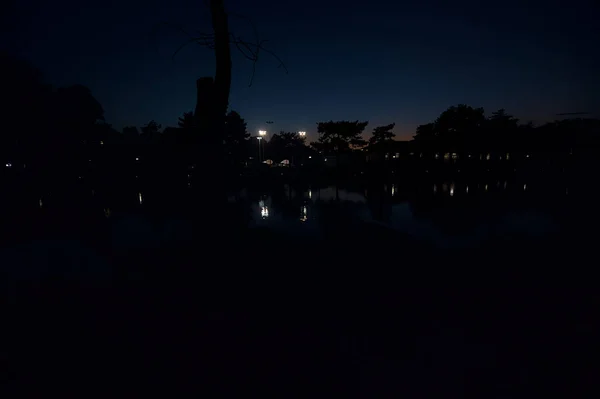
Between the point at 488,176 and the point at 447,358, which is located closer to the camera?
the point at 447,358

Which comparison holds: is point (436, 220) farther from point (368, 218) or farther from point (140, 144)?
point (140, 144)

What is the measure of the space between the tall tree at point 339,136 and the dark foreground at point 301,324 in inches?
1865

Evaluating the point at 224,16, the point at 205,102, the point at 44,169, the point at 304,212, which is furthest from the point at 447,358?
the point at 44,169

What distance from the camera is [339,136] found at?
53250 millimetres

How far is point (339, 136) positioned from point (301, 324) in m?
51.6

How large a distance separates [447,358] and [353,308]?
1372mm

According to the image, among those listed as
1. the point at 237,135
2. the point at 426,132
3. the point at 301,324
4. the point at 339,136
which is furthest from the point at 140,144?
the point at 426,132

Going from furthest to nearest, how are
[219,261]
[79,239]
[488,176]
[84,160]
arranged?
[488,176], [84,160], [79,239], [219,261]

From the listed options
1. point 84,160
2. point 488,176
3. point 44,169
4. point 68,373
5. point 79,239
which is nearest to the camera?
point 68,373

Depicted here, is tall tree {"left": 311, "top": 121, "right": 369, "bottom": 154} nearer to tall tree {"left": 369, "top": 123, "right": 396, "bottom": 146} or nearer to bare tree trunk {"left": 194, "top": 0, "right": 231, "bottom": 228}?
tall tree {"left": 369, "top": 123, "right": 396, "bottom": 146}

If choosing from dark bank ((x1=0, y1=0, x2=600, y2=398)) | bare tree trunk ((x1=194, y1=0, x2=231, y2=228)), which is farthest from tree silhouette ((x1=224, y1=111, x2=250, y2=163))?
bare tree trunk ((x1=194, y1=0, x2=231, y2=228))

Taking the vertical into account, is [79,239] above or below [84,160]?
below

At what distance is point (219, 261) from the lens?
5027mm

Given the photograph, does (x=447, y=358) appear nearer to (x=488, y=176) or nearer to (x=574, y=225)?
(x=574, y=225)
